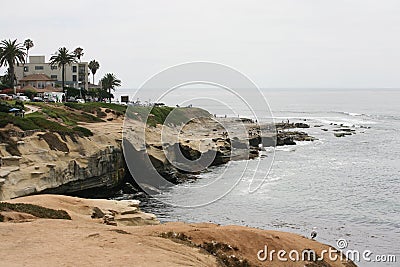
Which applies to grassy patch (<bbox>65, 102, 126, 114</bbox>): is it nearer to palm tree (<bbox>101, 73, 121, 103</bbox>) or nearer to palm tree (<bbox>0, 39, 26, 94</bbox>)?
palm tree (<bbox>0, 39, 26, 94</bbox>)

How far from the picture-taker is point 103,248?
1658 centimetres

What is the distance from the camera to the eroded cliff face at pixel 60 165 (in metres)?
37.5

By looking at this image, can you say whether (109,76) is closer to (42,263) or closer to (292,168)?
(292,168)

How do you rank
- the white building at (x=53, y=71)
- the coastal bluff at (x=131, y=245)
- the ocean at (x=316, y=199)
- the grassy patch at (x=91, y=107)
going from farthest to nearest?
the white building at (x=53, y=71)
the grassy patch at (x=91, y=107)
the ocean at (x=316, y=199)
the coastal bluff at (x=131, y=245)

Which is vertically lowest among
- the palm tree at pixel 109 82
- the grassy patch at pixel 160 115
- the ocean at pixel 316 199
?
the ocean at pixel 316 199

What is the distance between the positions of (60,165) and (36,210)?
60.6 ft

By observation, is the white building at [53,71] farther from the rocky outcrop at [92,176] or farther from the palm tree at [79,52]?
the rocky outcrop at [92,176]

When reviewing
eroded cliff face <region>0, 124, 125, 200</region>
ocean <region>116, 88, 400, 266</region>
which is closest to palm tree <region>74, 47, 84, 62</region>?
ocean <region>116, 88, 400, 266</region>

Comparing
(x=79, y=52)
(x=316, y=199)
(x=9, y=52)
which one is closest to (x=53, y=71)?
(x=79, y=52)

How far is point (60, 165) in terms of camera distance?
42.0 metres

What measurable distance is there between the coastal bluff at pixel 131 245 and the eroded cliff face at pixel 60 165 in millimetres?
11945

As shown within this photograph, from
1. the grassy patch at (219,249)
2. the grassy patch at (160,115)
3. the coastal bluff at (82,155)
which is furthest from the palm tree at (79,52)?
the grassy patch at (219,249)

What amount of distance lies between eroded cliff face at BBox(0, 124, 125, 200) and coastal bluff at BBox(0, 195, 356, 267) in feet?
39.2

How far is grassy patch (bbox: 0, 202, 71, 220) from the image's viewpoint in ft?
76.9
